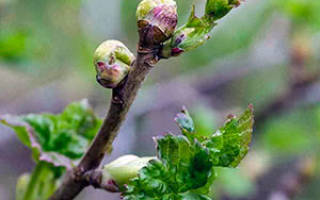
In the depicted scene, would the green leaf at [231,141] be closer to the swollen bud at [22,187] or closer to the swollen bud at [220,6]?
the swollen bud at [220,6]

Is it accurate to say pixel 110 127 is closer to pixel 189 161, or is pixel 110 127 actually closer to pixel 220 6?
pixel 189 161

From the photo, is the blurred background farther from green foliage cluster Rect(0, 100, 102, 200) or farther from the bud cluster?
the bud cluster

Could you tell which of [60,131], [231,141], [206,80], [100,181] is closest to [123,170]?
[100,181]

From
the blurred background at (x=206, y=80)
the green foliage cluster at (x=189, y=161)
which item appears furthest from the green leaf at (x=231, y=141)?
the blurred background at (x=206, y=80)

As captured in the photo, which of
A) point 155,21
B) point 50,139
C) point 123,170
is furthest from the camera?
point 50,139

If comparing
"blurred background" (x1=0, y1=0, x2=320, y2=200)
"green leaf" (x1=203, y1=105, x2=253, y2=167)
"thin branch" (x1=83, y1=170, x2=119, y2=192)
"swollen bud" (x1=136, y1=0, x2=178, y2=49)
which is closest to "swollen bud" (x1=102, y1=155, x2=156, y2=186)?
"thin branch" (x1=83, y1=170, x2=119, y2=192)
